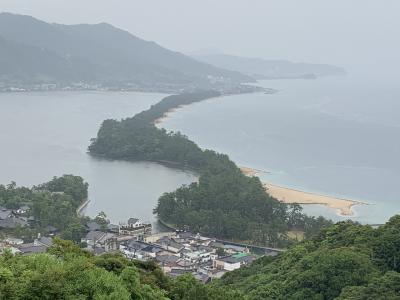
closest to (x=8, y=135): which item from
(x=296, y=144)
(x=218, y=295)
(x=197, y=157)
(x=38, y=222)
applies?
(x=197, y=157)

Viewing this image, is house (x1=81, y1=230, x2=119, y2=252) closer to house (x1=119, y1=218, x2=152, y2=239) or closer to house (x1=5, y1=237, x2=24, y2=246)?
house (x1=119, y1=218, x2=152, y2=239)

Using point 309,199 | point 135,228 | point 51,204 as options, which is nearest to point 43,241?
point 135,228

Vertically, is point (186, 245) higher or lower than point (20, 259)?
lower

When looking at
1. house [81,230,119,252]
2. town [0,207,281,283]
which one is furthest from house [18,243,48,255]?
house [81,230,119,252]

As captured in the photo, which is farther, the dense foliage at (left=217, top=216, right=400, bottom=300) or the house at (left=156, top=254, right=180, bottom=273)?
the house at (left=156, top=254, right=180, bottom=273)

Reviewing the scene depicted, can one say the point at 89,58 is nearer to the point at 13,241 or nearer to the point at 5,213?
the point at 5,213

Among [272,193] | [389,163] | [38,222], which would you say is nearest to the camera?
[38,222]

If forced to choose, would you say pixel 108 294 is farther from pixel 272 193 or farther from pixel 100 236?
pixel 272 193
